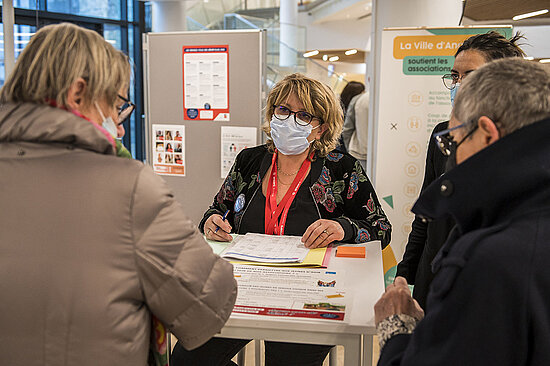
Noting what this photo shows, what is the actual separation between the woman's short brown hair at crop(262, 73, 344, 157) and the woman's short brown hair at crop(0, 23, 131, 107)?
4.41 ft

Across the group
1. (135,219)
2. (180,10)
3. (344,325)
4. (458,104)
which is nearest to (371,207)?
(344,325)

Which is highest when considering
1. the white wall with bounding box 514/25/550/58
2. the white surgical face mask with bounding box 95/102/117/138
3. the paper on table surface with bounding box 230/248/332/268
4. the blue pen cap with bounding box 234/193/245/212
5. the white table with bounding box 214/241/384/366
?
the white wall with bounding box 514/25/550/58

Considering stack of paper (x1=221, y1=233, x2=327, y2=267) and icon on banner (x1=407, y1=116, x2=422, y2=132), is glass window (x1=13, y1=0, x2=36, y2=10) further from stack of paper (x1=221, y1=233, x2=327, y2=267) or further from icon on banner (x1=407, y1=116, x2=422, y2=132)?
stack of paper (x1=221, y1=233, x2=327, y2=267)

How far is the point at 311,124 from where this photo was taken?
2445 millimetres

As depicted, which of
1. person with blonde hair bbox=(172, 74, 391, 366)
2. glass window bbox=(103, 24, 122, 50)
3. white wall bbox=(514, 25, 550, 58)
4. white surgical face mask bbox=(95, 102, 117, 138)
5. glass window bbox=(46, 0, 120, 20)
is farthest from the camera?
glass window bbox=(103, 24, 122, 50)

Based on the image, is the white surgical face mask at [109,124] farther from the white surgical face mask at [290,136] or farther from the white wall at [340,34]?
the white wall at [340,34]

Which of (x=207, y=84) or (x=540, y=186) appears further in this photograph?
(x=207, y=84)

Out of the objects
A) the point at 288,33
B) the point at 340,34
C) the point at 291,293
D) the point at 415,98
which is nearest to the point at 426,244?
the point at 291,293

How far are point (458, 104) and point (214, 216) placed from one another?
1.33 metres

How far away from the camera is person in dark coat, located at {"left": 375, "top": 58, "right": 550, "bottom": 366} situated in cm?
93

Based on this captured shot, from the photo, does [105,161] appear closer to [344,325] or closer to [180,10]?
[344,325]

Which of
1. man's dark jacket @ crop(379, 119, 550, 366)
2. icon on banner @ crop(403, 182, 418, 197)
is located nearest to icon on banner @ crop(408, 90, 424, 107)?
icon on banner @ crop(403, 182, 418, 197)

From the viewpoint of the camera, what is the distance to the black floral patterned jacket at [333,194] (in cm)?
228

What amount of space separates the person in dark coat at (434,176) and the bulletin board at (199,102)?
6.17 ft
